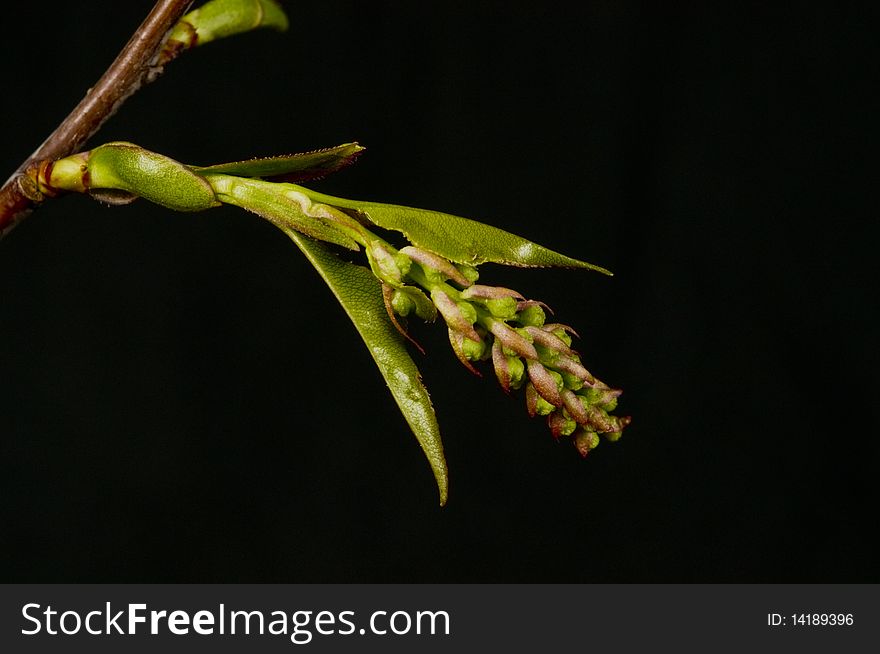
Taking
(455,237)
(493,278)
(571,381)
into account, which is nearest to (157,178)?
(455,237)

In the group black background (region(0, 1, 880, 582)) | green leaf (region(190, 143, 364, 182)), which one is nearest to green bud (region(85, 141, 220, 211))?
green leaf (region(190, 143, 364, 182))

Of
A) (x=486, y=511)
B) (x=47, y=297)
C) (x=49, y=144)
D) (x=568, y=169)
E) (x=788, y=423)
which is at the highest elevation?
(x=568, y=169)

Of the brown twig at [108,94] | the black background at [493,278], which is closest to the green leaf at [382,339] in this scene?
the brown twig at [108,94]

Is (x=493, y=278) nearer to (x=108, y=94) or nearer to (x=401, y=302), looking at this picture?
(x=108, y=94)

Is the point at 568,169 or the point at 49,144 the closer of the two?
the point at 49,144

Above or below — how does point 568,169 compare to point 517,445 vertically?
above

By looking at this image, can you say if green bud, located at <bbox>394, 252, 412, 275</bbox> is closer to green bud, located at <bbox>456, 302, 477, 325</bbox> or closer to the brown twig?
green bud, located at <bbox>456, 302, 477, 325</bbox>

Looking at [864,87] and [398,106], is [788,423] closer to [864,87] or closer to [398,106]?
[864,87]

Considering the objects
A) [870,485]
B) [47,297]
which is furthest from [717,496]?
[47,297]
